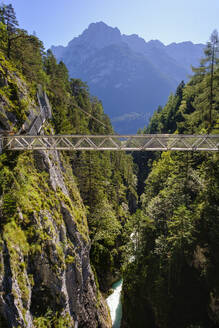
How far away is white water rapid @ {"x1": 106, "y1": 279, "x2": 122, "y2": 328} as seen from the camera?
2516 cm

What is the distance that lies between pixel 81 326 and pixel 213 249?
1329 cm

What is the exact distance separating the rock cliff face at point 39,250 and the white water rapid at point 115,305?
18.5ft

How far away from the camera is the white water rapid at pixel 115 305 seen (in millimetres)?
25164

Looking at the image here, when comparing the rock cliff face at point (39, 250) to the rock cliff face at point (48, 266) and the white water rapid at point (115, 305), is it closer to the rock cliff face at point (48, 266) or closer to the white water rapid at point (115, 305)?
the rock cliff face at point (48, 266)

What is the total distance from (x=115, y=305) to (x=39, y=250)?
1957 centimetres

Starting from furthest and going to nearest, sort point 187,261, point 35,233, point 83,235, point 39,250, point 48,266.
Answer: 1. point 187,261
2. point 83,235
3. point 48,266
4. point 35,233
5. point 39,250

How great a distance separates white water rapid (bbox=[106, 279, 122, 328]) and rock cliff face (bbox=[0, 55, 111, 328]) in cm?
565

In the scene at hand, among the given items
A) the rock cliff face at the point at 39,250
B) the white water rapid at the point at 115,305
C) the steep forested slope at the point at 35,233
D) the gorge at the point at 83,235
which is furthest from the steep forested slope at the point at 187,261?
the rock cliff face at the point at 39,250

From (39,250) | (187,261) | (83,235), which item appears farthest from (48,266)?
(187,261)

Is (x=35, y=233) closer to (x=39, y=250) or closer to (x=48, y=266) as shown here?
(x=39, y=250)

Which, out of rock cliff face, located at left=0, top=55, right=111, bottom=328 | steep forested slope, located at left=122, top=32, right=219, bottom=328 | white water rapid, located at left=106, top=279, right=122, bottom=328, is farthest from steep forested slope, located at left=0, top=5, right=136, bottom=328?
steep forested slope, located at left=122, top=32, right=219, bottom=328

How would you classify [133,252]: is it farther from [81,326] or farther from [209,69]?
[209,69]

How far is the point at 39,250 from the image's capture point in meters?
13.4

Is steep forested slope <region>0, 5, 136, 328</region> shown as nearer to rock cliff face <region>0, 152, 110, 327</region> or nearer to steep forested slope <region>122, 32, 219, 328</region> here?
rock cliff face <region>0, 152, 110, 327</region>
